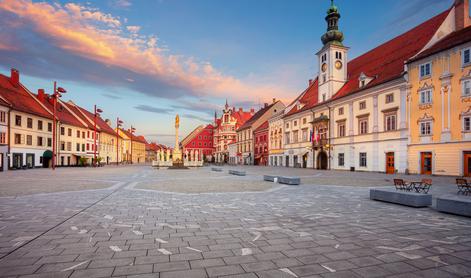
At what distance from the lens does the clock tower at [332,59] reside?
4181 cm

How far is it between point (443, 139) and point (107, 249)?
29.0 m

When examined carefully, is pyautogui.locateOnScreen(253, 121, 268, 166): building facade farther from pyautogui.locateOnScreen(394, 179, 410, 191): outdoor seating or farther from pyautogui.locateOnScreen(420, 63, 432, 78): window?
pyautogui.locateOnScreen(394, 179, 410, 191): outdoor seating

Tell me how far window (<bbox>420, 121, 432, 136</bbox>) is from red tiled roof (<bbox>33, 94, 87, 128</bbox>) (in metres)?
54.0

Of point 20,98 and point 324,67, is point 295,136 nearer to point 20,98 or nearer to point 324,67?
point 324,67

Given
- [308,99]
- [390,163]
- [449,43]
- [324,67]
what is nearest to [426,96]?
[449,43]

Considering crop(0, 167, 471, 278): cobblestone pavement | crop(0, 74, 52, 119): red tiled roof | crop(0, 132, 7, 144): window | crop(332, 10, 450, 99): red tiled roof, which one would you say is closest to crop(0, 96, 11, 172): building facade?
crop(0, 132, 7, 144): window

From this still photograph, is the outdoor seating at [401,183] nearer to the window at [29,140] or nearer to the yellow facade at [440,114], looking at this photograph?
the yellow facade at [440,114]

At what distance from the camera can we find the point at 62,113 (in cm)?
5272

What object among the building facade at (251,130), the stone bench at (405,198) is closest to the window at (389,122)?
the stone bench at (405,198)

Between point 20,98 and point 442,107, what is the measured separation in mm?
54865

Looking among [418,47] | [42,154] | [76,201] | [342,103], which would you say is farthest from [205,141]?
[76,201]

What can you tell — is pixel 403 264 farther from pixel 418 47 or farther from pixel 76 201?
pixel 418 47

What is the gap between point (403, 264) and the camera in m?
4.29

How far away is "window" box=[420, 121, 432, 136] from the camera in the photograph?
2567 cm
